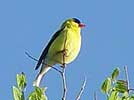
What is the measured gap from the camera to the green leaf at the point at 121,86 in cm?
358

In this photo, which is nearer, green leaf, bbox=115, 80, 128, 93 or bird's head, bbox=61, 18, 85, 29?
green leaf, bbox=115, 80, 128, 93

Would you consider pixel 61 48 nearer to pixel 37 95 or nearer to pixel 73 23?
pixel 73 23

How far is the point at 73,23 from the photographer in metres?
8.01

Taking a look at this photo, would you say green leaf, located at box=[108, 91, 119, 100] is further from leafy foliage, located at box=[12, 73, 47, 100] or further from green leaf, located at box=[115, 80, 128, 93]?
leafy foliage, located at box=[12, 73, 47, 100]

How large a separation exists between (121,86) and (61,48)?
3.49 metres

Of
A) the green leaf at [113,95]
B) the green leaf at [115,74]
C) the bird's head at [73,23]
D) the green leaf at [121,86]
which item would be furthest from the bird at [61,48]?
the green leaf at [113,95]

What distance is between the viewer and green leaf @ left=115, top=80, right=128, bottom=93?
11.8 ft

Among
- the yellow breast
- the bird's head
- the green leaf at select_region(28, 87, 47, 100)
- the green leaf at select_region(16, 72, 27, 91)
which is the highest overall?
the bird's head

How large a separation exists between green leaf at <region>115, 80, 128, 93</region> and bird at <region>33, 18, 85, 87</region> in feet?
9.90

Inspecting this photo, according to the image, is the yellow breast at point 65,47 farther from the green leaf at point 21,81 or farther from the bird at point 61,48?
the green leaf at point 21,81

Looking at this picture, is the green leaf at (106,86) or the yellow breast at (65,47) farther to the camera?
the yellow breast at (65,47)

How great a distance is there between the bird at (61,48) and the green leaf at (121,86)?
3.02 metres

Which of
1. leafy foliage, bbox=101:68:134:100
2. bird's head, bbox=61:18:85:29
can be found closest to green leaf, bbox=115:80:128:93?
leafy foliage, bbox=101:68:134:100

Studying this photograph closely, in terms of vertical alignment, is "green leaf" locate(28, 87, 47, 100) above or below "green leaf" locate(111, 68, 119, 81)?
below
